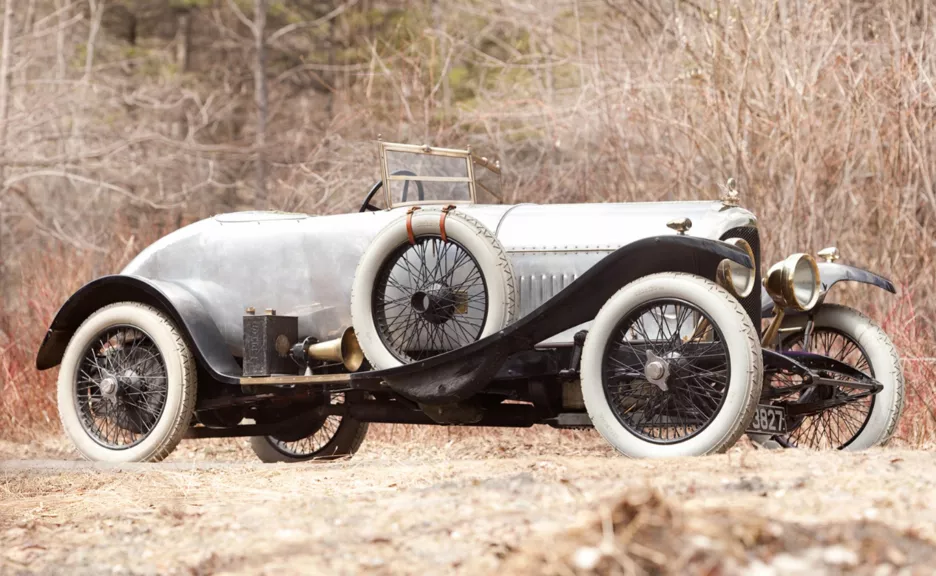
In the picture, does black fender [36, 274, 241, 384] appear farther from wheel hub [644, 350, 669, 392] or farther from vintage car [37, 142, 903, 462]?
wheel hub [644, 350, 669, 392]

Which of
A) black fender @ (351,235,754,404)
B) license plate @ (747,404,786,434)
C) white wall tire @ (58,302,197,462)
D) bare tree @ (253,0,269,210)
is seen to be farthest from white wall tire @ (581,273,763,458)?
bare tree @ (253,0,269,210)

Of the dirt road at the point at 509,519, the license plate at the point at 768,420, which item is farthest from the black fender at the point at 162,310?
the license plate at the point at 768,420

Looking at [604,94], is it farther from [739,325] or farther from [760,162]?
[739,325]

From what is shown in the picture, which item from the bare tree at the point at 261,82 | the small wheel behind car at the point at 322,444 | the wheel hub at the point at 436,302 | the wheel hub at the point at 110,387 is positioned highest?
the bare tree at the point at 261,82

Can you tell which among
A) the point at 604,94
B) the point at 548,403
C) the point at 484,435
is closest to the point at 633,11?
the point at 604,94

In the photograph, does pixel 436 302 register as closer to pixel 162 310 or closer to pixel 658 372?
pixel 658 372

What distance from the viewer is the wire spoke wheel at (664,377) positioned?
4.67 metres

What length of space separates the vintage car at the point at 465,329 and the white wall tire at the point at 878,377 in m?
0.01

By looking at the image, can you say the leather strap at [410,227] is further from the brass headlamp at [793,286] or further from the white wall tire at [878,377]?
the white wall tire at [878,377]

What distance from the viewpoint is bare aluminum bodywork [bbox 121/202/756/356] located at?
5.39m

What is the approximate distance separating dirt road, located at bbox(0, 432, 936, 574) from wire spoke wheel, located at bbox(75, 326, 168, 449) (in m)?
1.14

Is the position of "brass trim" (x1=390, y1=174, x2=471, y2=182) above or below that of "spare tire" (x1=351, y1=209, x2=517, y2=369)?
above

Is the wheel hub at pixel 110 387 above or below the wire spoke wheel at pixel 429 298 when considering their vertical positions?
below

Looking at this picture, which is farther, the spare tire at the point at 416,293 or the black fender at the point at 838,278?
the black fender at the point at 838,278
